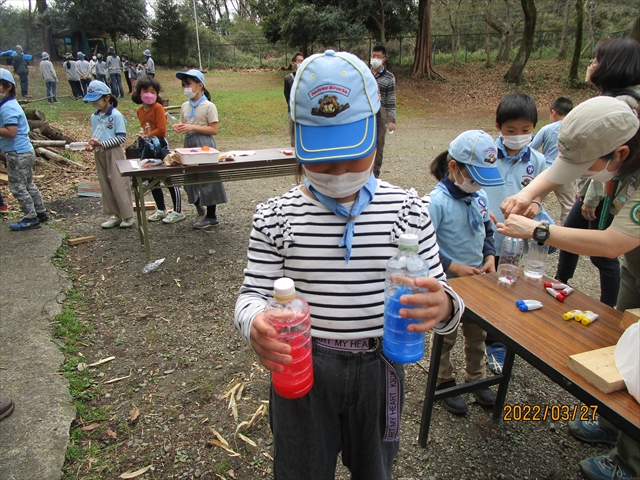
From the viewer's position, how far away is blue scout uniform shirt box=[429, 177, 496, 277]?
8.92 feet

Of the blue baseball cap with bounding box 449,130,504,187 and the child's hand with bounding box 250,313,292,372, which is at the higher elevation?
the blue baseball cap with bounding box 449,130,504,187

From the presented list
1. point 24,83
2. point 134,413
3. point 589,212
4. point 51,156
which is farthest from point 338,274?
point 24,83

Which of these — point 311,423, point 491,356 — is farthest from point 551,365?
point 491,356

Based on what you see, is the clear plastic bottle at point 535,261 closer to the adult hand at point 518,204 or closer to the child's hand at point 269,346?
the adult hand at point 518,204

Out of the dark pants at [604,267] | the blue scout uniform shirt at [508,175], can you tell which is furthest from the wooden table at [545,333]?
the dark pants at [604,267]

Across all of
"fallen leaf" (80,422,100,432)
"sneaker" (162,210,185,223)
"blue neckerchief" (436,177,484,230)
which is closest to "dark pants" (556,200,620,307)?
"blue neckerchief" (436,177,484,230)

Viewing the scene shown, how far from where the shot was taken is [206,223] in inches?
251

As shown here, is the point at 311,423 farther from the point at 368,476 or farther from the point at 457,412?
the point at 457,412

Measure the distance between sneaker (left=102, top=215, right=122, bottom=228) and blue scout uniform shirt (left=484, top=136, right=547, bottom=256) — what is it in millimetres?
5455

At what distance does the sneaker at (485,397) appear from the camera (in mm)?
3086

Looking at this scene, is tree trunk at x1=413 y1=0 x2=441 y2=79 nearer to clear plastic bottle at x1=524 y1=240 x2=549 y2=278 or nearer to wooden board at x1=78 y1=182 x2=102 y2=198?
wooden board at x1=78 y1=182 x2=102 y2=198

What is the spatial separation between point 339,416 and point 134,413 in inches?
83.6
